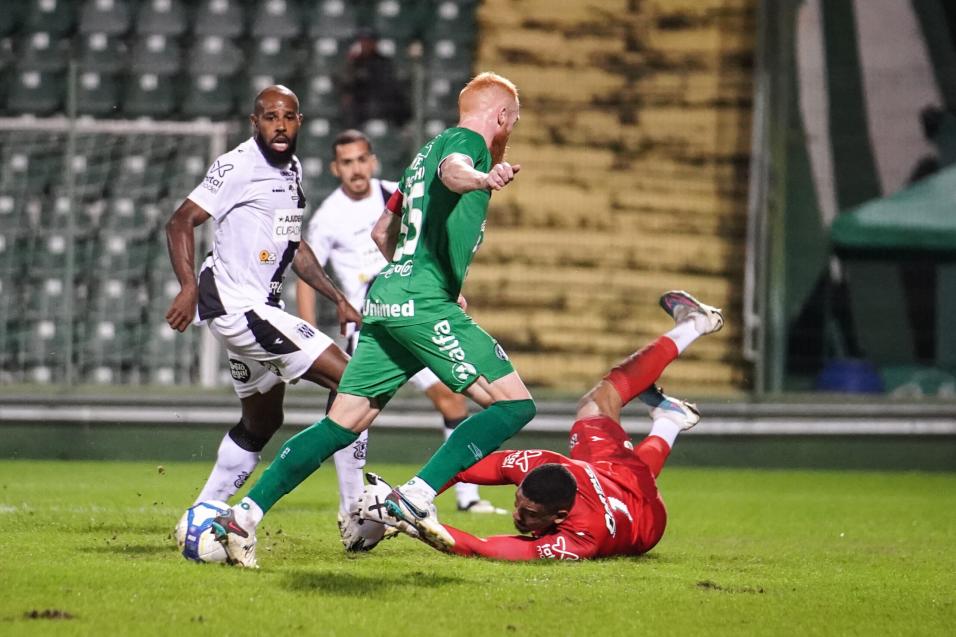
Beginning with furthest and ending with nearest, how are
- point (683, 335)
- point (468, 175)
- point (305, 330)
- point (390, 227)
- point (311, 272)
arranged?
point (683, 335)
point (311, 272)
point (305, 330)
point (390, 227)
point (468, 175)

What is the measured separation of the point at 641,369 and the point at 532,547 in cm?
185

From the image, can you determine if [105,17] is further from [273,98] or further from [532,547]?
[532,547]

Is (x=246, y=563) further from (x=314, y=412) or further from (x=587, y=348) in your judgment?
(x=587, y=348)

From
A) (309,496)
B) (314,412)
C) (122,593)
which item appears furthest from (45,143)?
(122,593)

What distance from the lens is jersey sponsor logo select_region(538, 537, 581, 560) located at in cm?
682

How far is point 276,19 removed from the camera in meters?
15.4

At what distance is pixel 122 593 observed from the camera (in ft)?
18.3

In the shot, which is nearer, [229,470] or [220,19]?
[229,470]

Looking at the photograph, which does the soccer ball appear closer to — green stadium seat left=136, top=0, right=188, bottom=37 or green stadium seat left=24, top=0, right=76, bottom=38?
green stadium seat left=136, top=0, right=188, bottom=37

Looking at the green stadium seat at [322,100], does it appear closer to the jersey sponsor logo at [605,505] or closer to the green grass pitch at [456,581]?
the green grass pitch at [456,581]

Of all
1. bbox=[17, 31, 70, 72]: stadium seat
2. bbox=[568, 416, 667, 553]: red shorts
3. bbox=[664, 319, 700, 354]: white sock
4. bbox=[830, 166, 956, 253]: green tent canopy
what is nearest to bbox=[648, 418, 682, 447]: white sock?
bbox=[568, 416, 667, 553]: red shorts

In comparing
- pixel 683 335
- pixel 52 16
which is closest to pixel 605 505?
pixel 683 335

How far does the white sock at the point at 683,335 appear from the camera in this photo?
8586mm

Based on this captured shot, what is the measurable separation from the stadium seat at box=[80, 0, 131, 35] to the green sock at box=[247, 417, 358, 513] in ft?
33.1
